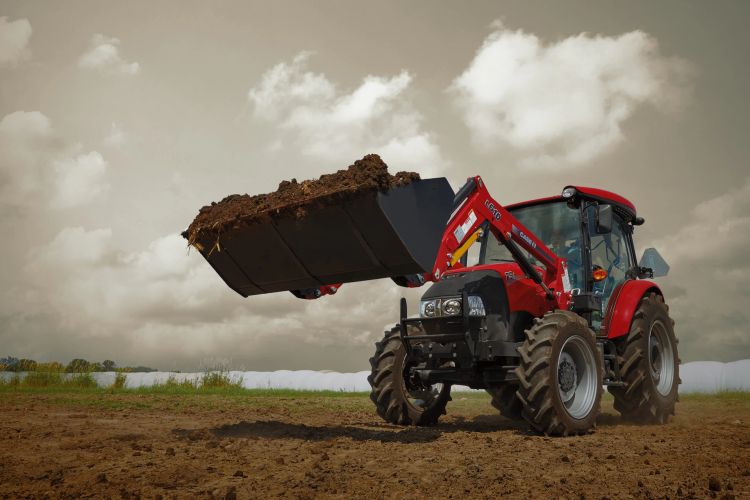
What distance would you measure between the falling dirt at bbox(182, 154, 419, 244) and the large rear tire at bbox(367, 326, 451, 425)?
224 cm

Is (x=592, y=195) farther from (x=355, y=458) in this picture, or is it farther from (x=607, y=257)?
(x=355, y=458)

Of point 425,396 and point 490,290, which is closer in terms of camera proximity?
point 490,290

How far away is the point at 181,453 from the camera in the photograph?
5.43 meters

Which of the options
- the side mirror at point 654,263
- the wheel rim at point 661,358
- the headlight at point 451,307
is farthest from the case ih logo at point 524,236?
the side mirror at point 654,263

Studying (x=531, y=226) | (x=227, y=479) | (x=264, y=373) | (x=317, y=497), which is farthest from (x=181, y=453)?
(x=264, y=373)

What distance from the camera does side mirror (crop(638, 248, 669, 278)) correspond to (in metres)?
9.52

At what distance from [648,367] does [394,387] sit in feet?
11.0

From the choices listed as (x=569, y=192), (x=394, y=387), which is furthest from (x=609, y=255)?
(x=394, y=387)

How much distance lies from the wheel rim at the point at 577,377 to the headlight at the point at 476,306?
37.4 inches

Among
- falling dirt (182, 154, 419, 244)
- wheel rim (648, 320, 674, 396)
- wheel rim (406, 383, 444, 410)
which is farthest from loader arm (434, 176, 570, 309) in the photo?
wheel rim (648, 320, 674, 396)

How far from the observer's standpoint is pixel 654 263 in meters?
9.55

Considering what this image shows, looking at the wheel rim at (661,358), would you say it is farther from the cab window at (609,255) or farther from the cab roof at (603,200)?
the cab roof at (603,200)

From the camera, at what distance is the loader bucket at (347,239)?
5793 millimetres

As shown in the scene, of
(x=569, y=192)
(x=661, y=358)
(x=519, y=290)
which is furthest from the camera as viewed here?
(x=661, y=358)
